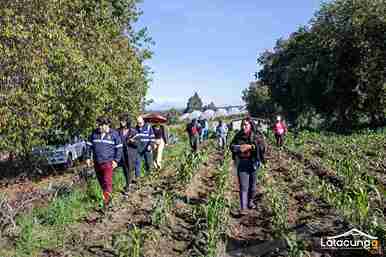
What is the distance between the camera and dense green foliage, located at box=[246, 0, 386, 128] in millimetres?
36156

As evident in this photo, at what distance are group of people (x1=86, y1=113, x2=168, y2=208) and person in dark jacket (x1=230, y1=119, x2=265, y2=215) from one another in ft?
8.02

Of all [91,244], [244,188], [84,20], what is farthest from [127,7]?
[91,244]

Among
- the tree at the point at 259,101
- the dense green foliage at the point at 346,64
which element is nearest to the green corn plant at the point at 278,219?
the dense green foliage at the point at 346,64

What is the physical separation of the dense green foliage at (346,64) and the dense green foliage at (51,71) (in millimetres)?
20309

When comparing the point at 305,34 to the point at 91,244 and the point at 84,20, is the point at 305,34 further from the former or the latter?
the point at 91,244

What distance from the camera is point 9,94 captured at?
12.5 m

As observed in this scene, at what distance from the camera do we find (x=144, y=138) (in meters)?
12.9

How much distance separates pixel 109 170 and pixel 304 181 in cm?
548

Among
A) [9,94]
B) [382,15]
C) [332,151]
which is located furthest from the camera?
[382,15]

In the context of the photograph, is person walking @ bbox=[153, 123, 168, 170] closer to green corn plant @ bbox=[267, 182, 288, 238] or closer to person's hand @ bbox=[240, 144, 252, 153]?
person's hand @ bbox=[240, 144, 252, 153]

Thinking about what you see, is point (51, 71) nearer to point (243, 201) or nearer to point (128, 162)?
point (128, 162)

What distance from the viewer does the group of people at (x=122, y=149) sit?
10.2 meters

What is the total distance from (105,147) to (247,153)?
2.79 meters

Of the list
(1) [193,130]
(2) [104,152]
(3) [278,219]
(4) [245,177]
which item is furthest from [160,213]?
(1) [193,130]
